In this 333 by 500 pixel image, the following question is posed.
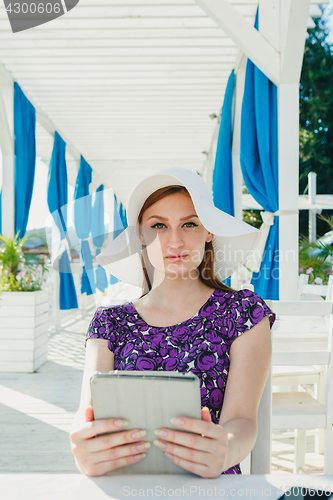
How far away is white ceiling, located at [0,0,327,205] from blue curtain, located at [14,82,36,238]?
284 mm

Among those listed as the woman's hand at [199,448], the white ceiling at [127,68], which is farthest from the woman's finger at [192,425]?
the white ceiling at [127,68]

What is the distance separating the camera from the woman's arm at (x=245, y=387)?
2.84 feet

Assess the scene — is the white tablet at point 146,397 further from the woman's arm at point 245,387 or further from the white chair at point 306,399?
the white chair at point 306,399

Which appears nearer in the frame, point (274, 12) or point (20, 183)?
point (274, 12)

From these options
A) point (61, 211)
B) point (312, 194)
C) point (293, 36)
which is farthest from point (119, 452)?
point (312, 194)

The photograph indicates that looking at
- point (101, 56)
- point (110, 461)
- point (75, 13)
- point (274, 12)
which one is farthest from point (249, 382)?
point (101, 56)

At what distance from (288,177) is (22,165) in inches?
Result: 123

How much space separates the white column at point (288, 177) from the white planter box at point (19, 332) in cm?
234

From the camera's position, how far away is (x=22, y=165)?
4770mm

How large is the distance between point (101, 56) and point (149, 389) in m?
4.10

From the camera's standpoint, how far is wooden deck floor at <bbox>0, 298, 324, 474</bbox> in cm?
216

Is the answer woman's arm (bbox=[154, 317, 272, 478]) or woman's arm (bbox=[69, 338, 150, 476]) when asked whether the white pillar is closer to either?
woman's arm (bbox=[154, 317, 272, 478])

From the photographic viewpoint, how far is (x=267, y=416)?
3.79 feet

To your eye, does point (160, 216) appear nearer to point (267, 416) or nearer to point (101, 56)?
point (267, 416)
